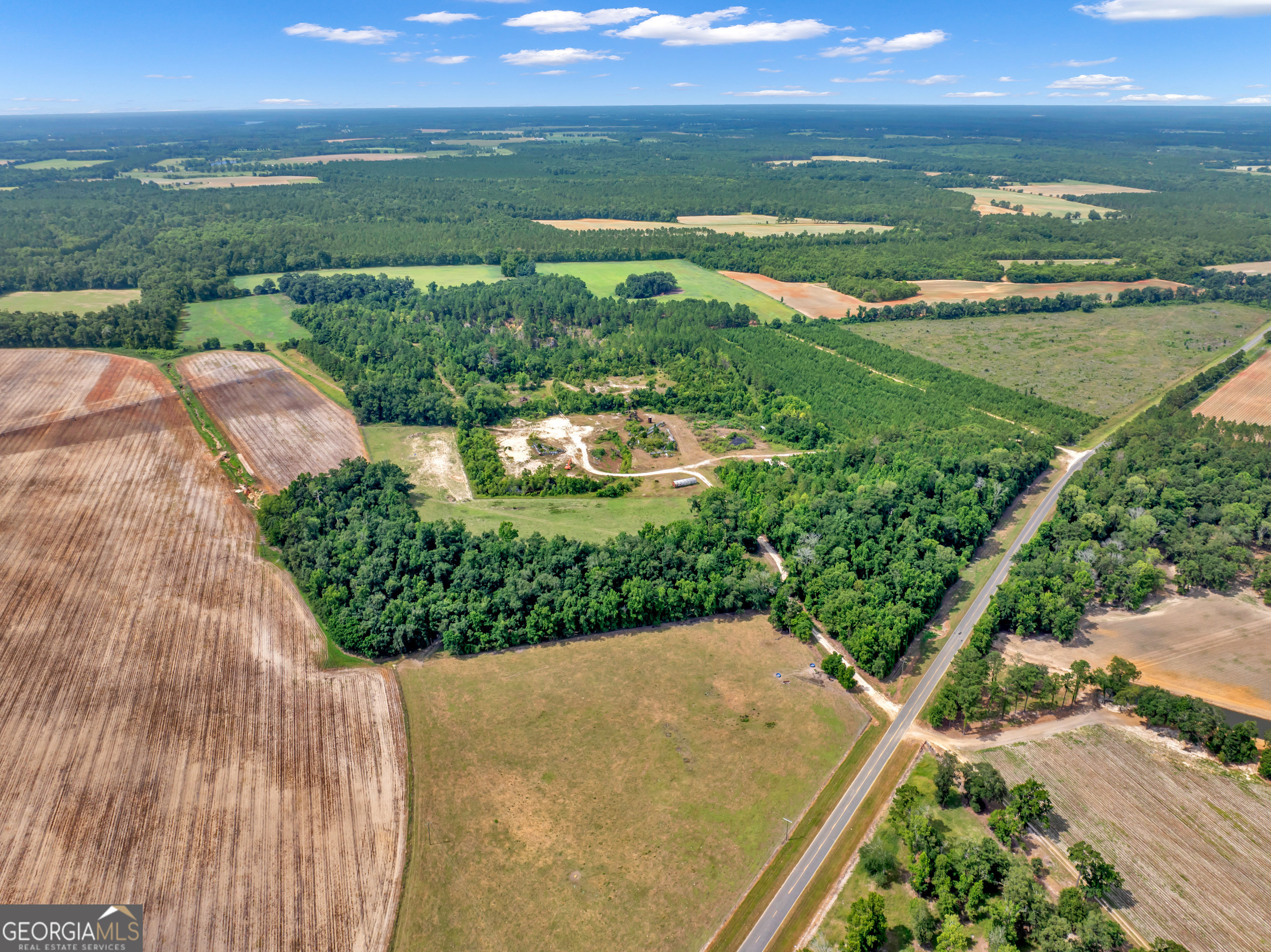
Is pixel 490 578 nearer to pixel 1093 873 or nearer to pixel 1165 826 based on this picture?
pixel 1093 873

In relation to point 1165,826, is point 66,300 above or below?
above

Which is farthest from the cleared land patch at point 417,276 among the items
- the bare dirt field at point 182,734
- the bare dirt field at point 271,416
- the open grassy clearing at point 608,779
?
the open grassy clearing at point 608,779

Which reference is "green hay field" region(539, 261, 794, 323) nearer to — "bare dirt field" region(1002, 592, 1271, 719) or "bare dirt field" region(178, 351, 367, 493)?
"bare dirt field" region(178, 351, 367, 493)

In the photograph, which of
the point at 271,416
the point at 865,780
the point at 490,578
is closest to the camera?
the point at 865,780

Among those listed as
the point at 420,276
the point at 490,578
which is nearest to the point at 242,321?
the point at 420,276

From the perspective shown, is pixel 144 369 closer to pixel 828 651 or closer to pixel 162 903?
pixel 162 903

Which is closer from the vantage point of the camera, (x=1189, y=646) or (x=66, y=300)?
(x=1189, y=646)

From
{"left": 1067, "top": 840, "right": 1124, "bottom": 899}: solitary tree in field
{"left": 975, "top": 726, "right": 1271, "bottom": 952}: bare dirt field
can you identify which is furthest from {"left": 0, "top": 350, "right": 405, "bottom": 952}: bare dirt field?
{"left": 975, "top": 726, "right": 1271, "bottom": 952}: bare dirt field

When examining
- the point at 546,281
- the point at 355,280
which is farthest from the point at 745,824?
the point at 355,280
